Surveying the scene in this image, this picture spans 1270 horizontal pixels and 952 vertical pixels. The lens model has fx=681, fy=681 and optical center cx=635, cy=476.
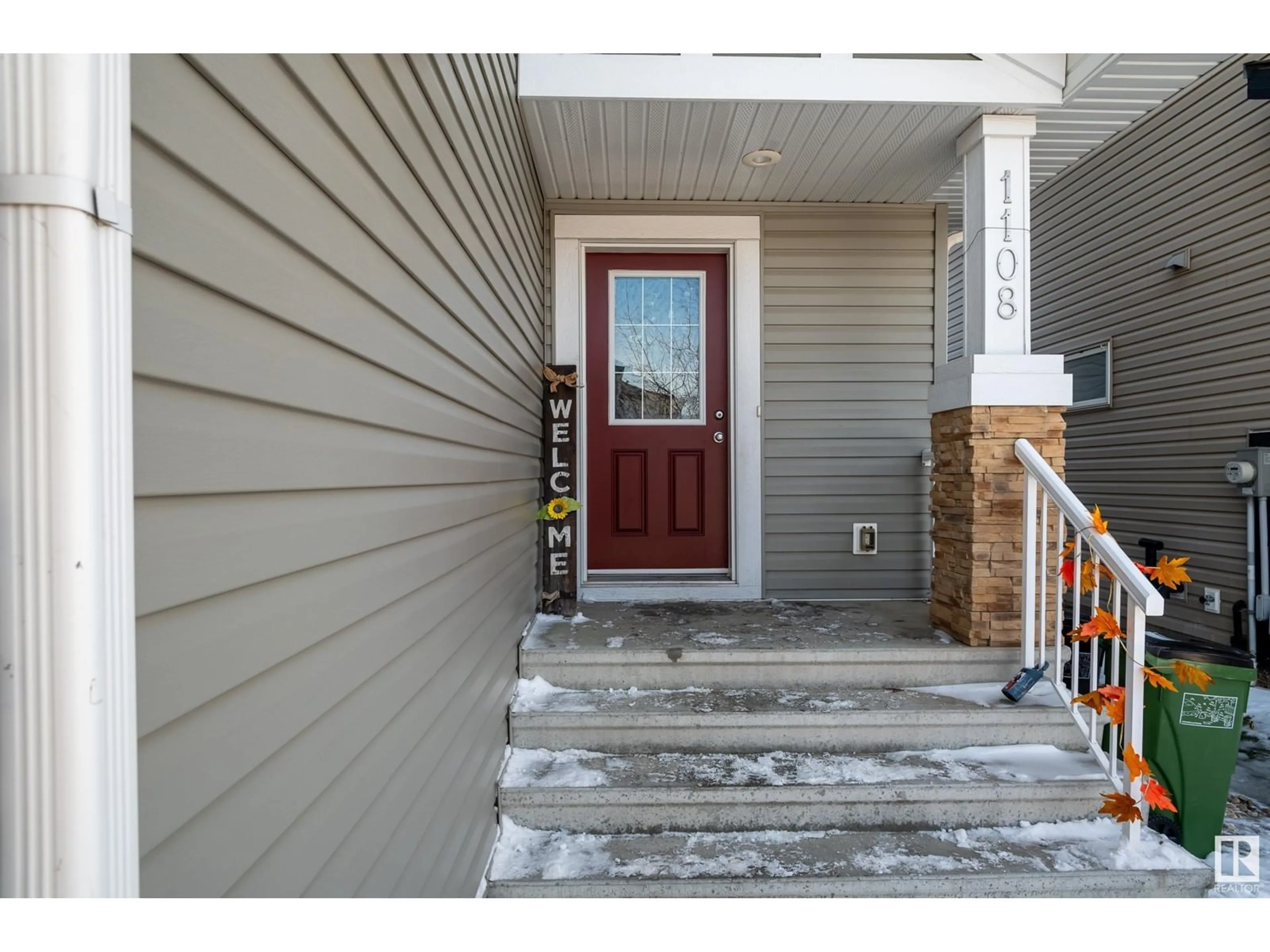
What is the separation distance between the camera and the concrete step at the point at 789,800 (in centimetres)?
212

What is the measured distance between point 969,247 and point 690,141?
1.31 meters

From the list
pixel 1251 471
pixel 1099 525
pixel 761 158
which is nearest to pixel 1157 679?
pixel 1099 525

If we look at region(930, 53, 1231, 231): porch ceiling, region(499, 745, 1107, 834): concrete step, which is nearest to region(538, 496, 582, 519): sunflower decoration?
region(499, 745, 1107, 834): concrete step

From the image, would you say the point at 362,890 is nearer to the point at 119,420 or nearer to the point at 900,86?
the point at 119,420

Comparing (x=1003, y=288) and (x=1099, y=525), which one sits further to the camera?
(x=1003, y=288)

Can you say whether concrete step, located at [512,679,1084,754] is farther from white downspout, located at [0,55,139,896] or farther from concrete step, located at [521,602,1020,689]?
white downspout, located at [0,55,139,896]

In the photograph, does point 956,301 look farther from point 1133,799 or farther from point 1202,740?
point 1133,799

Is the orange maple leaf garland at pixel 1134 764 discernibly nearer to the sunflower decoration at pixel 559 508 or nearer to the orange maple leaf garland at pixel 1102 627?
the orange maple leaf garland at pixel 1102 627

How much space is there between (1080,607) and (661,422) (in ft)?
7.16

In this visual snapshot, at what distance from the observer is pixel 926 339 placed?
389 cm

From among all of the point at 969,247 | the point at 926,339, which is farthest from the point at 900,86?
the point at 926,339

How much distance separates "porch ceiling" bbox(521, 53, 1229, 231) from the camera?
2.75 metres

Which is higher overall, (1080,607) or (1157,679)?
(1080,607)

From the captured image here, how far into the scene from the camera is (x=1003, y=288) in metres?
2.86
